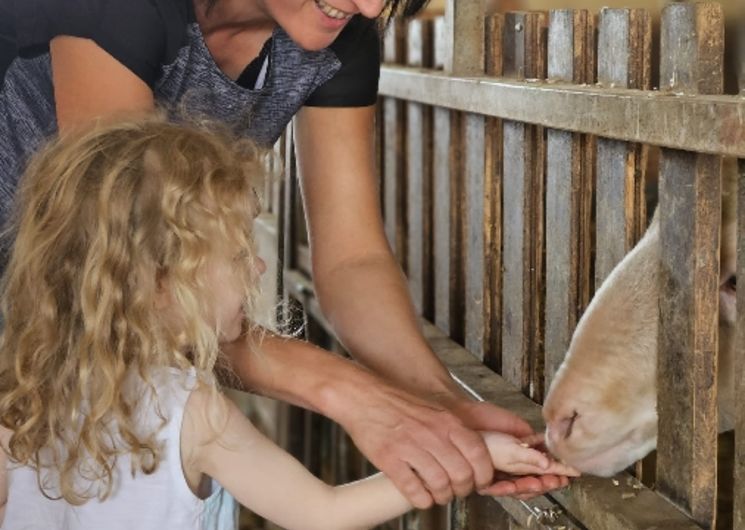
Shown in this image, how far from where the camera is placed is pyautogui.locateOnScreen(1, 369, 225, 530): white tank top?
5.60 feet

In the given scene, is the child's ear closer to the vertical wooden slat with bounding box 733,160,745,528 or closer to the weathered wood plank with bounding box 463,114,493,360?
the vertical wooden slat with bounding box 733,160,745,528

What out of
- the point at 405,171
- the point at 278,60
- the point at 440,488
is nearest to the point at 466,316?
the point at 405,171

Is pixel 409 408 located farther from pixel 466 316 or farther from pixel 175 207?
pixel 466 316

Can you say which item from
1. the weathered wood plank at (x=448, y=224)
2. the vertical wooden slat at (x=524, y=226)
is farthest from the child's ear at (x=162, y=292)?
the weathered wood plank at (x=448, y=224)

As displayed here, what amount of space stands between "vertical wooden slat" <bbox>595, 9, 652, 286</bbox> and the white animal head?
0.37 ft

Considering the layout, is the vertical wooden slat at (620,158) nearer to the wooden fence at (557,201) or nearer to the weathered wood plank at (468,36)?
the wooden fence at (557,201)

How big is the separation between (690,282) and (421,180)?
1.49 m

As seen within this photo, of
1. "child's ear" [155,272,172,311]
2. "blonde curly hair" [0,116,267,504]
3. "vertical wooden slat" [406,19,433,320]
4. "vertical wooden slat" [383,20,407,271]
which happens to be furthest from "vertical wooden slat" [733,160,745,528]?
"vertical wooden slat" [383,20,407,271]

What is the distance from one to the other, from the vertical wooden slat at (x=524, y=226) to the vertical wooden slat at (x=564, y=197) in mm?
76

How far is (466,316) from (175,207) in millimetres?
1315

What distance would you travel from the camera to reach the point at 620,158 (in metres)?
2.08

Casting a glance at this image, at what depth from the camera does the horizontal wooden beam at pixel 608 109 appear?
1.63m

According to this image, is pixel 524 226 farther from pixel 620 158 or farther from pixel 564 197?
pixel 620 158

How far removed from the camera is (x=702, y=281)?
179 cm
